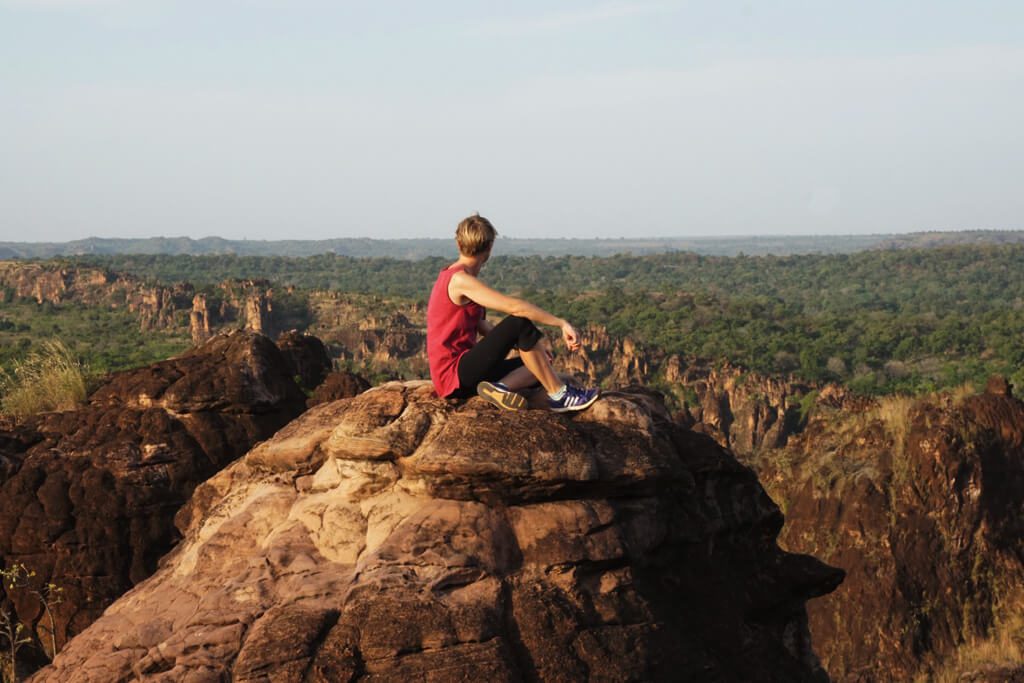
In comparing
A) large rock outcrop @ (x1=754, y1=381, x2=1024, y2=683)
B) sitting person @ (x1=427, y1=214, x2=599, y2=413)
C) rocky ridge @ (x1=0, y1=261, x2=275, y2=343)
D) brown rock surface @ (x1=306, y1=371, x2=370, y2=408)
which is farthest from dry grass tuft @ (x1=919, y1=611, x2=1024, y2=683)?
rocky ridge @ (x1=0, y1=261, x2=275, y2=343)

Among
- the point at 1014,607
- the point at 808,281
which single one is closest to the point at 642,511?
the point at 1014,607

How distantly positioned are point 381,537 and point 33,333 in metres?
47.4

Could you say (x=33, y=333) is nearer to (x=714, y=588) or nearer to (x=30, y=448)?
(x=30, y=448)

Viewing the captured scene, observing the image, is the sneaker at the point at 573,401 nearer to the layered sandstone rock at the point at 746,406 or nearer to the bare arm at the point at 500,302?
the bare arm at the point at 500,302

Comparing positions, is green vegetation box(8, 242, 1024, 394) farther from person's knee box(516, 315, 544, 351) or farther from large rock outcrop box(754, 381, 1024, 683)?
person's knee box(516, 315, 544, 351)

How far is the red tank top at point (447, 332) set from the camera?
680 centimetres

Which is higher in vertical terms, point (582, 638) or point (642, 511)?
point (642, 511)

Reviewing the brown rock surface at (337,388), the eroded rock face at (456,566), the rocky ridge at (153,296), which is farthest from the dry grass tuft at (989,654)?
the rocky ridge at (153,296)

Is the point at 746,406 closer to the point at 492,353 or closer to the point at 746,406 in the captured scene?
the point at 746,406

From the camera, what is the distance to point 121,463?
9688 millimetres

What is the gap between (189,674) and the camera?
17.9 feet

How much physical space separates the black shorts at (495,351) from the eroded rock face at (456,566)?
0.17 meters

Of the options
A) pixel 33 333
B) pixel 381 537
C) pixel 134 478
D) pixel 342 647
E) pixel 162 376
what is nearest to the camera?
pixel 342 647

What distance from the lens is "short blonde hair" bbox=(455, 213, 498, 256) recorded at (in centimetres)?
670
